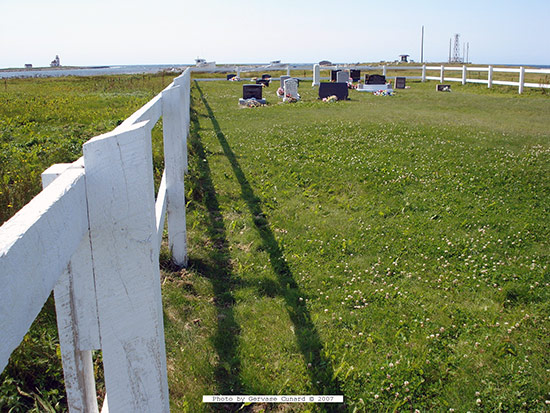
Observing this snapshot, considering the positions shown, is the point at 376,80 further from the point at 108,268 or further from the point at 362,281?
the point at 108,268

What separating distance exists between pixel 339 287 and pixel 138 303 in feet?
10.8

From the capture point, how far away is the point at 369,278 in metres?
4.83

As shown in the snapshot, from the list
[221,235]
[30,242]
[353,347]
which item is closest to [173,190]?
[221,235]

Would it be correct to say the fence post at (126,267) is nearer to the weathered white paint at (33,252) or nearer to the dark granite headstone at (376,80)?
the weathered white paint at (33,252)

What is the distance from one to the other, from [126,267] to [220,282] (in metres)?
3.31

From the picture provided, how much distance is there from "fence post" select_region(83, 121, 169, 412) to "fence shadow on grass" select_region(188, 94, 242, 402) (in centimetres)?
156

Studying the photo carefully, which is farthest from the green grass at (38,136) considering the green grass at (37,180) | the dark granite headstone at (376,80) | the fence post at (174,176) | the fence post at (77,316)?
the dark granite headstone at (376,80)

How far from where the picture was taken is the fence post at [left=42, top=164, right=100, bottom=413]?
1.54 meters

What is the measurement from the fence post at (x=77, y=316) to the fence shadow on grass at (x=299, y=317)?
1.84 meters

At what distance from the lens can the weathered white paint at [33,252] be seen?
954 mm

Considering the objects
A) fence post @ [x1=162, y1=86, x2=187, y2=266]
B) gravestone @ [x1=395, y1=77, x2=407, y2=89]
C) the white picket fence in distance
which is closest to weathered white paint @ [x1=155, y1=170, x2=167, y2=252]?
fence post @ [x1=162, y1=86, x2=187, y2=266]

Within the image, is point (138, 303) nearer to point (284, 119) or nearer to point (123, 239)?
point (123, 239)

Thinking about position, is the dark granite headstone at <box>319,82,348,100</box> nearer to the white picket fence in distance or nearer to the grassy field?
the grassy field

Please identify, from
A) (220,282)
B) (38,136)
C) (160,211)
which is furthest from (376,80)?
(160,211)
